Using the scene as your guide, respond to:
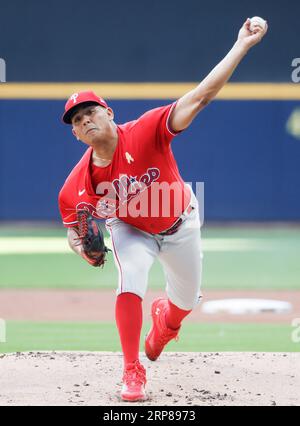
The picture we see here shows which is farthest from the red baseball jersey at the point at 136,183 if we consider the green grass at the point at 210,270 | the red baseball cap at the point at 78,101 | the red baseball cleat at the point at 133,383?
the green grass at the point at 210,270

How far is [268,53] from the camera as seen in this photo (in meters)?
13.9

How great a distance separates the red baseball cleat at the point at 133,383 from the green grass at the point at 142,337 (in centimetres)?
173

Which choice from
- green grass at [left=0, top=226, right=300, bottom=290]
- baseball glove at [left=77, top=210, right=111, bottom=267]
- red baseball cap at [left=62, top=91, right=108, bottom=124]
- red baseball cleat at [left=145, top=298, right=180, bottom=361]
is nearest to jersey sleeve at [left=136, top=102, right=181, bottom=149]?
red baseball cap at [left=62, top=91, right=108, bottom=124]

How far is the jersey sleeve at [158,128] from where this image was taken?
435cm

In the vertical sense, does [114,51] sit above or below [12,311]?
above

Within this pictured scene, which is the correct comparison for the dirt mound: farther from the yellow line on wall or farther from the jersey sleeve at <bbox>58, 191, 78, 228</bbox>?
the yellow line on wall

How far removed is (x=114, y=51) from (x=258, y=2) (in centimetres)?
245

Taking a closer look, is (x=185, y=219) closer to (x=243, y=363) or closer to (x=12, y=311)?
(x=243, y=363)

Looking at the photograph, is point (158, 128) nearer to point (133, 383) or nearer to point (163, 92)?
point (133, 383)

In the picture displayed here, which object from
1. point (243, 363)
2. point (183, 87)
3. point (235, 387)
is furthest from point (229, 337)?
point (183, 87)

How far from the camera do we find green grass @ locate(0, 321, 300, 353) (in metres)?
6.19

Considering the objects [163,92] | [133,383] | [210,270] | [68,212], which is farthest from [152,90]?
[133,383]

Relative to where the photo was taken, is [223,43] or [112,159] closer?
[112,159]

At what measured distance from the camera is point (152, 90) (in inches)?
545
